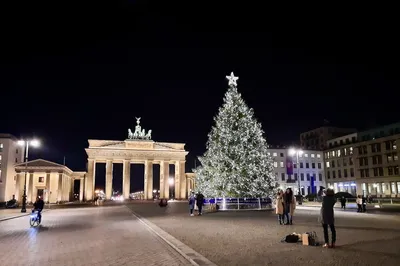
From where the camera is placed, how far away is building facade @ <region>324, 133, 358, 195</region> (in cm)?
8807

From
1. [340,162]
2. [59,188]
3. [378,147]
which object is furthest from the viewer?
[340,162]

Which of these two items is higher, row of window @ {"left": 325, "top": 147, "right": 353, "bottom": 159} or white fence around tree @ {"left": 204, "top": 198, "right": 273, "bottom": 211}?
row of window @ {"left": 325, "top": 147, "right": 353, "bottom": 159}

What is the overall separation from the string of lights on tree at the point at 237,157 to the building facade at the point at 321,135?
7637 centimetres

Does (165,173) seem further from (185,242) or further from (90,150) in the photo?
(185,242)

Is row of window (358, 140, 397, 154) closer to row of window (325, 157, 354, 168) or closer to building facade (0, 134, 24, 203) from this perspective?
row of window (325, 157, 354, 168)

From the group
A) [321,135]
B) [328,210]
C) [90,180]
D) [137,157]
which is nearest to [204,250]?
[328,210]

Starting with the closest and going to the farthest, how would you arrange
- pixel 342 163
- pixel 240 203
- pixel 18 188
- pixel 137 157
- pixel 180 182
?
pixel 240 203 < pixel 18 188 < pixel 137 157 < pixel 180 182 < pixel 342 163

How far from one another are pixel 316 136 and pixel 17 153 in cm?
8918

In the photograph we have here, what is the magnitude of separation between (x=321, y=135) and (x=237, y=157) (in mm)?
84734

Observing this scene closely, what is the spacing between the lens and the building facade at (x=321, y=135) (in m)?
112

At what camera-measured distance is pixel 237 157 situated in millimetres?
36594

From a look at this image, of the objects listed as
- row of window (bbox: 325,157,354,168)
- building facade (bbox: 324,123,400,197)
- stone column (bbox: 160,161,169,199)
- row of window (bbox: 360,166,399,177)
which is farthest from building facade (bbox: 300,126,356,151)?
stone column (bbox: 160,161,169,199)

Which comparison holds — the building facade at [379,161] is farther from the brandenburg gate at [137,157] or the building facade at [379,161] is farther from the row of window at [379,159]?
the brandenburg gate at [137,157]

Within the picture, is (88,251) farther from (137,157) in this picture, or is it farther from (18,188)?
(137,157)
